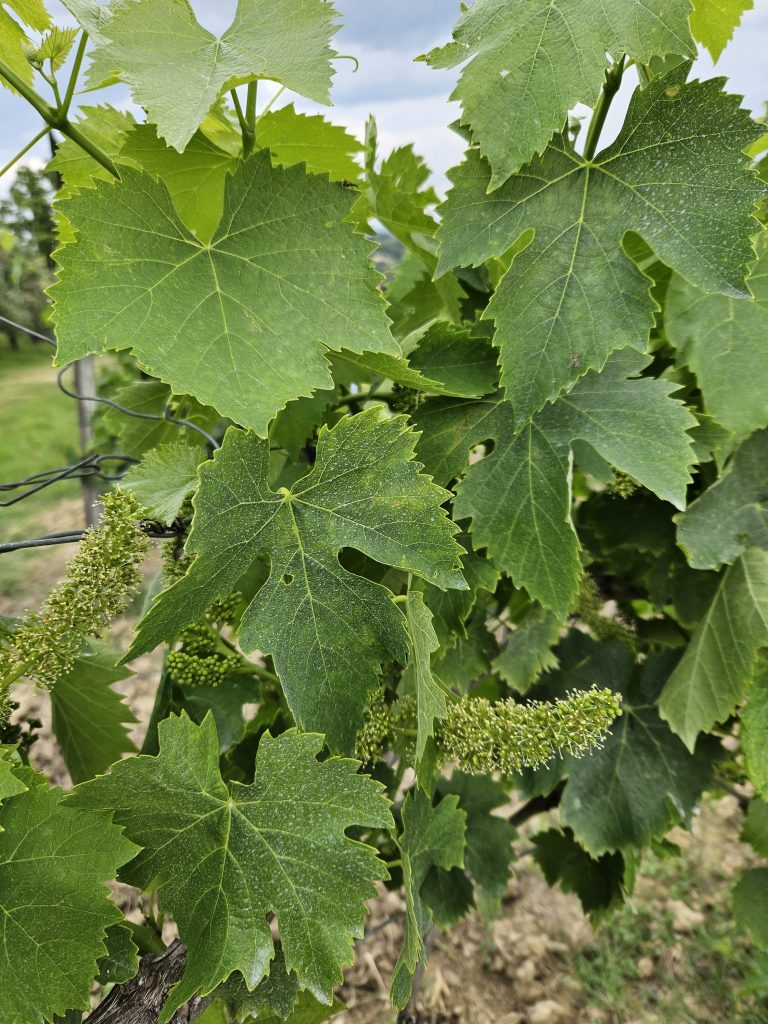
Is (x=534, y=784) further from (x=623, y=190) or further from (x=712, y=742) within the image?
(x=623, y=190)

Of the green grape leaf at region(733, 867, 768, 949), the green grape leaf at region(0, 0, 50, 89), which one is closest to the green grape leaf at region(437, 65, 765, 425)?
the green grape leaf at region(0, 0, 50, 89)

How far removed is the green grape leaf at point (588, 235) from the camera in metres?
0.88

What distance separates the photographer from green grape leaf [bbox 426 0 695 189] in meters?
0.81

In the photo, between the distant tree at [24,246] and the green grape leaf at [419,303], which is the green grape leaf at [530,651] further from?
the distant tree at [24,246]

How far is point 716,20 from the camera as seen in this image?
1044 mm

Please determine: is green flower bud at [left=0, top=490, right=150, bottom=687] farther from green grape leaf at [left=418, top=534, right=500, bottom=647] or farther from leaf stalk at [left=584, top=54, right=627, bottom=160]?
leaf stalk at [left=584, top=54, right=627, bottom=160]

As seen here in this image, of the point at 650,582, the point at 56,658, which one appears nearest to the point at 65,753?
the point at 56,658

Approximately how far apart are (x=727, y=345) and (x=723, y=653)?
0.51 metres

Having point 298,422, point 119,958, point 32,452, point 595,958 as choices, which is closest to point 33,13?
point 298,422

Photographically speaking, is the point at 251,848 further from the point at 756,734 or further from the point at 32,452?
the point at 32,452

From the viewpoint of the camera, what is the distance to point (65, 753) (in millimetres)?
1154

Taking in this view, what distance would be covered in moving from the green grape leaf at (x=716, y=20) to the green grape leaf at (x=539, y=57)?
0.31 meters

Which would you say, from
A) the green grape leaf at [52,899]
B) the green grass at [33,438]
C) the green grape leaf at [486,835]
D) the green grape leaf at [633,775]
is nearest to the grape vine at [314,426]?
the green grape leaf at [52,899]

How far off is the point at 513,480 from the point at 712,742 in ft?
2.59
